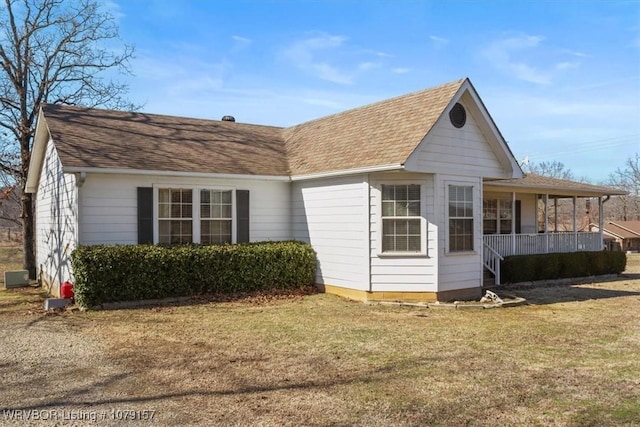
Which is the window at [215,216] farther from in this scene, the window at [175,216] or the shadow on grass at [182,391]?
the shadow on grass at [182,391]

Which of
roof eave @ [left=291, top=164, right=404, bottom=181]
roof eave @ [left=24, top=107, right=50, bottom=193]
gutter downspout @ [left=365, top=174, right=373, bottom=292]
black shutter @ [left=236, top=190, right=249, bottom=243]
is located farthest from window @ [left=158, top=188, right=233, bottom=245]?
roof eave @ [left=24, top=107, right=50, bottom=193]

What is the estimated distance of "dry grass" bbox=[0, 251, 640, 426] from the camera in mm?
5078

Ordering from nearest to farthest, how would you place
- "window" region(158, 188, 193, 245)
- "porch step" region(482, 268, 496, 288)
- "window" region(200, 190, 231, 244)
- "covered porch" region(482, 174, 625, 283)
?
"window" region(158, 188, 193, 245)
"window" region(200, 190, 231, 244)
"porch step" region(482, 268, 496, 288)
"covered porch" region(482, 174, 625, 283)

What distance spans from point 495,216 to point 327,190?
7.95 meters

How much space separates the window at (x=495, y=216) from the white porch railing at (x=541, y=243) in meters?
1.28

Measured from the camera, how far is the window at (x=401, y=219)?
38.6ft

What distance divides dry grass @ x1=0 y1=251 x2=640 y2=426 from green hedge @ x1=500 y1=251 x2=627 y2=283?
425cm

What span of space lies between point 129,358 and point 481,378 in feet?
15.1

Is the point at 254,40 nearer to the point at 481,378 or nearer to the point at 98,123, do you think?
the point at 98,123

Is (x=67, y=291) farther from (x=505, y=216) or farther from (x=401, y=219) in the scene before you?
(x=505, y=216)

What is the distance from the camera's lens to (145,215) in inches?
481

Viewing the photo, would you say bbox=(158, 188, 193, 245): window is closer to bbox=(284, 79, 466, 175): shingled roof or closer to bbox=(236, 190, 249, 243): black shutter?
bbox=(236, 190, 249, 243): black shutter

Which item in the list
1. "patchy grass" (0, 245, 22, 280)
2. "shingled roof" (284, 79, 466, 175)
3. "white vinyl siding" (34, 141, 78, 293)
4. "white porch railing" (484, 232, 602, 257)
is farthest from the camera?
"patchy grass" (0, 245, 22, 280)

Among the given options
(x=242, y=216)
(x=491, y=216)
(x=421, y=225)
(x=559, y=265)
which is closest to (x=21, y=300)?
(x=242, y=216)
